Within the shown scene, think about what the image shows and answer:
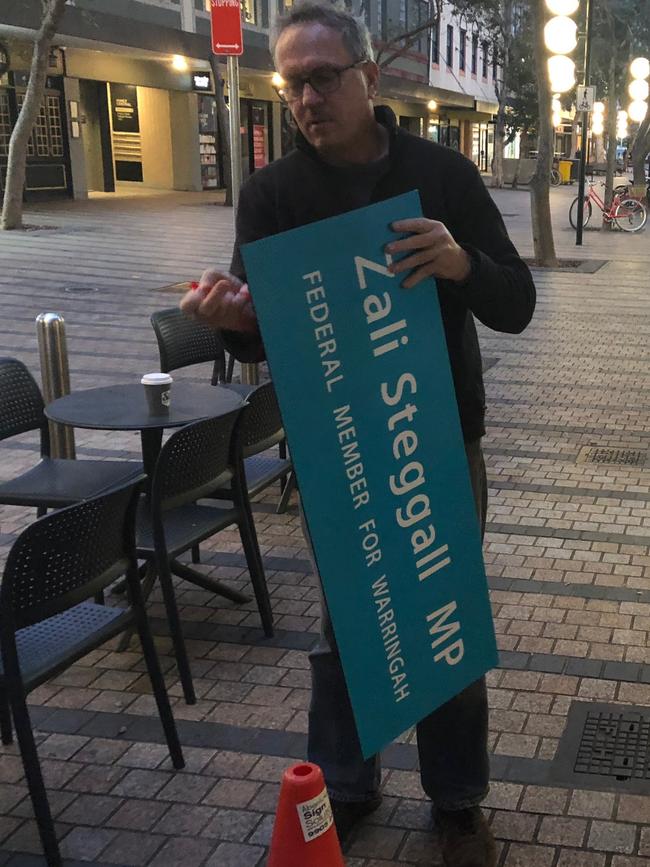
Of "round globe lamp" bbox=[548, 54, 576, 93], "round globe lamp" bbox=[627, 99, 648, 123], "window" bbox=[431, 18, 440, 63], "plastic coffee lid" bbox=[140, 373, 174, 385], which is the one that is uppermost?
"window" bbox=[431, 18, 440, 63]

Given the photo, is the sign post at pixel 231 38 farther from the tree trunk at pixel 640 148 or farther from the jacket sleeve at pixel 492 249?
the tree trunk at pixel 640 148

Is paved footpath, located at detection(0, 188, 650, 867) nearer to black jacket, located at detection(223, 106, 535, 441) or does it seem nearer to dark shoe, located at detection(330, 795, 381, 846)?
dark shoe, located at detection(330, 795, 381, 846)

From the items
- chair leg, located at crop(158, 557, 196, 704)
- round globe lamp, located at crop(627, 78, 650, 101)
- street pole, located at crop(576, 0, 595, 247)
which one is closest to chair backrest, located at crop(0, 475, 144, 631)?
chair leg, located at crop(158, 557, 196, 704)

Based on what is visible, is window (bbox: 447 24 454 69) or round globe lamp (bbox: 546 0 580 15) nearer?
round globe lamp (bbox: 546 0 580 15)

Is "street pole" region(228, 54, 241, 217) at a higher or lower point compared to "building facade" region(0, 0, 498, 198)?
lower

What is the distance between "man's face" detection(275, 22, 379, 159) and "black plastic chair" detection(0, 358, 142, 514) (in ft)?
7.53

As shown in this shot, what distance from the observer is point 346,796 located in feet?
9.24

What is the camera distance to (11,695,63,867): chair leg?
2.76 metres

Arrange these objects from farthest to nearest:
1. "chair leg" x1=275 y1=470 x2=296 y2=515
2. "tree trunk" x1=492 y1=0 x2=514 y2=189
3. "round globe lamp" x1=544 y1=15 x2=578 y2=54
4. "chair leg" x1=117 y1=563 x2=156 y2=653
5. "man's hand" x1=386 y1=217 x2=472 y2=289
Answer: "tree trunk" x1=492 y1=0 x2=514 y2=189 < "round globe lamp" x1=544 y1=15 x2=578 y2=54 < "chair leg" x1=275 y1=470 x2=296 y2=515 < "chair leg" x1=117 y1=563 x2=156 y2=653 < "man's hand" x1=386 y1=217 x2=472 y2=289

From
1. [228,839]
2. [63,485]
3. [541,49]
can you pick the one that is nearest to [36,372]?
[63,485]

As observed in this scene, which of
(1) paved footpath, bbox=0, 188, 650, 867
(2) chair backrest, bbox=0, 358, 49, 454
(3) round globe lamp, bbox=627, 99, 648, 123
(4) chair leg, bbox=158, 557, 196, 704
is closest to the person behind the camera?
(1) paved footpath, bbox=0, 188, 650, 867

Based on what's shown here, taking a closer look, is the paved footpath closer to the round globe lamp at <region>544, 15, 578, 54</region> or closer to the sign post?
the sign post

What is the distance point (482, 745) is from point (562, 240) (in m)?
19.8

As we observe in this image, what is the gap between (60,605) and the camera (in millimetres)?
2871
